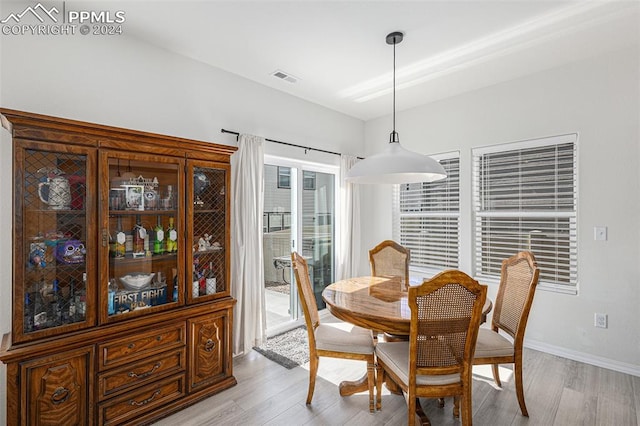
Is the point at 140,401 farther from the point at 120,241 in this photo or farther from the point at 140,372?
the point at 120,241

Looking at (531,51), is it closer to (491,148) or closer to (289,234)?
(491,148)

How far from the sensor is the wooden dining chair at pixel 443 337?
1.73 metres

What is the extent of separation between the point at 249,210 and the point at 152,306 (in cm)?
128

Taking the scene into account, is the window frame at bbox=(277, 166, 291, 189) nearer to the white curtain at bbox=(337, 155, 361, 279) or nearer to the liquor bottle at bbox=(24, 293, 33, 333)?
the white curtain at bbox=(337, 155, 361, 279)

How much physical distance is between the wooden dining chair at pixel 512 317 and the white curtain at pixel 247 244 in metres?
2.05

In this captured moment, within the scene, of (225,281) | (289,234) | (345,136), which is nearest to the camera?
(225,281)

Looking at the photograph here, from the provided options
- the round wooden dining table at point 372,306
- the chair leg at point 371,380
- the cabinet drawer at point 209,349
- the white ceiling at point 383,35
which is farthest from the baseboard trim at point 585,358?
the cabinet drawer at point 209,349

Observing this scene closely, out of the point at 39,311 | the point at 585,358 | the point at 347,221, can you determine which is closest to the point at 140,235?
the point at 39,311

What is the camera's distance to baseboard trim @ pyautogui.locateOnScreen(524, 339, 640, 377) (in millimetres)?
2727

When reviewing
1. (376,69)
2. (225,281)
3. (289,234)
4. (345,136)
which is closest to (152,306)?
(225,281)

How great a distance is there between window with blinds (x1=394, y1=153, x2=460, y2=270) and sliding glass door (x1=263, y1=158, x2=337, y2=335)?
1.10m

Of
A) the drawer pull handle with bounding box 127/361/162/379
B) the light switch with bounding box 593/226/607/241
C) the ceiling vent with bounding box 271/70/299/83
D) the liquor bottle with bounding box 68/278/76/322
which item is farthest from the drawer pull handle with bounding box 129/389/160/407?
the light switch with bounding box 593/226/607/241

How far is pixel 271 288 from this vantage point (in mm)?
3635

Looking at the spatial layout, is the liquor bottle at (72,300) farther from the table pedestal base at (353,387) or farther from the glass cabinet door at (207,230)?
the table pedestal base at (353,387)
